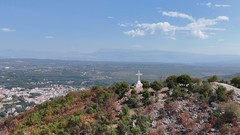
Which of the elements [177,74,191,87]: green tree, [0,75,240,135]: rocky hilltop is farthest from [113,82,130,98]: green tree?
[177,74,191,87]: green tree

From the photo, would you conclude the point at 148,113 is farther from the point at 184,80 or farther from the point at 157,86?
the point at 184,80

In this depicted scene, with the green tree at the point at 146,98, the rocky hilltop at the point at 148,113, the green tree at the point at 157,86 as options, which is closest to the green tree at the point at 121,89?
the rocky hilltop at the point at 148,113

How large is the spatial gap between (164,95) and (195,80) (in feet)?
8.37

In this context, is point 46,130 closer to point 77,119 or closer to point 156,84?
point 77,119

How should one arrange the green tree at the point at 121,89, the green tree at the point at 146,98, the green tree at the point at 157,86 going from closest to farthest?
1. the green tree at the point at 146,98
2. the green tree at the point at 121,89
3. the green tree at the point at 157,86

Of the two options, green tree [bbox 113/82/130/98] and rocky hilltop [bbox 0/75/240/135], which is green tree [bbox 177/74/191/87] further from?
green tree [bbox 113/82/130/98]

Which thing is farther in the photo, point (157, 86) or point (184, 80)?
point (184, 80)

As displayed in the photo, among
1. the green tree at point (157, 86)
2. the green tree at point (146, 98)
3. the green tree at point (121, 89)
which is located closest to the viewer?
the green tree at point (146, 98)

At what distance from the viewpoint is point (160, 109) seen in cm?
1438

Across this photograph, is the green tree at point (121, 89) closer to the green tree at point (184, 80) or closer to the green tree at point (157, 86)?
the green tree at point (157, 86)

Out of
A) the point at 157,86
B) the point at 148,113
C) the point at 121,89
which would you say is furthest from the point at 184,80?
the point at 148,113

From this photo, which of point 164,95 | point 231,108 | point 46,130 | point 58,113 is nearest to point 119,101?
point 164,95

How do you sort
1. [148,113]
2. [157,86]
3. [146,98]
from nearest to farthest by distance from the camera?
1. [148,113]
2. [146,98]
3. [157,86]

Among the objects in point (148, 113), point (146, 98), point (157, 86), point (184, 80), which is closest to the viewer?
point (148, 113)
